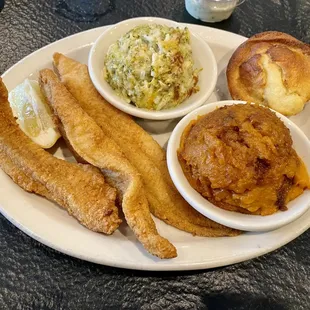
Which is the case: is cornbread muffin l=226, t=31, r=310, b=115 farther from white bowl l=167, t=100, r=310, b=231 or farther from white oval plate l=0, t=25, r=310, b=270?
white oval plate l=0, t=25, r=310, b=270

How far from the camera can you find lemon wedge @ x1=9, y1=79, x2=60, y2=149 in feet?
6.89

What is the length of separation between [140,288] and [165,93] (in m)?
0.93

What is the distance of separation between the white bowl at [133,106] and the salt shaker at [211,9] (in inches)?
21.5

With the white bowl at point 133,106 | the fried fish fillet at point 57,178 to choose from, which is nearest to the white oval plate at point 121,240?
the fried fish fillet at point 57,178

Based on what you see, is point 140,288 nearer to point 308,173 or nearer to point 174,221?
point 174,221

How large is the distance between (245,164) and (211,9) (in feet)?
4.84

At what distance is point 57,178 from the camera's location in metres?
1.91

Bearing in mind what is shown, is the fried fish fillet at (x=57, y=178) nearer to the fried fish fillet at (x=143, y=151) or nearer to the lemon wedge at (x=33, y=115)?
the lemon wedge at (x=33, y=115)

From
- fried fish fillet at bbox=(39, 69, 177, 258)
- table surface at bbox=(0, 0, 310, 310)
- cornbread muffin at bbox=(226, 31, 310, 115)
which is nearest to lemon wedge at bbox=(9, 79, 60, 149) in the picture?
fried fish fillet at bbox=(39, 69, 177, 258)

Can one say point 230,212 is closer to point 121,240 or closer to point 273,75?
point 121,240

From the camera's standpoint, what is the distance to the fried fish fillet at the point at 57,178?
1827mm

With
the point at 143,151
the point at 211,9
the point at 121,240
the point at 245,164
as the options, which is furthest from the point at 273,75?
the point at 121,240

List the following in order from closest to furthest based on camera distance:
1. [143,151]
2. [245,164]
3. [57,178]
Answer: [245,164] → [57,178] → [143,151]

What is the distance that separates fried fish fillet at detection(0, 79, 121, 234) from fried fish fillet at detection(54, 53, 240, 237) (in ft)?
0.68
